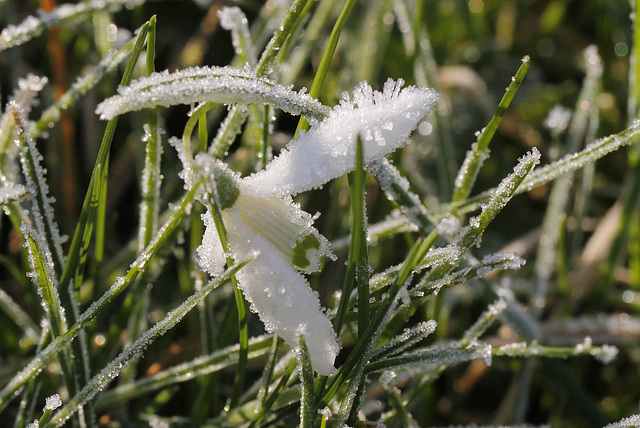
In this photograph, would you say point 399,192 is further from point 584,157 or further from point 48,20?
point 48,20

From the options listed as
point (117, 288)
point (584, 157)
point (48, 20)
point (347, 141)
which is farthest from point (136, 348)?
point (48, 20)

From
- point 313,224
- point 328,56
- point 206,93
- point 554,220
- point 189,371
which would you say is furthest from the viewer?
point 313,224

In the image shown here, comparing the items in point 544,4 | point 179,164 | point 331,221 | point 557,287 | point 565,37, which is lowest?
point 557,287

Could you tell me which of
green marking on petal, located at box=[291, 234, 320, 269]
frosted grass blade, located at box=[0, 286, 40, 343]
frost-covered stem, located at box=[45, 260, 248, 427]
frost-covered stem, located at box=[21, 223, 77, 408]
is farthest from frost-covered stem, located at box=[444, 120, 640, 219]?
frosted grass blade, located at box=[0, 286, 40, 343]

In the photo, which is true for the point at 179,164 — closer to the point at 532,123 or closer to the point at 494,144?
the point at 494,144

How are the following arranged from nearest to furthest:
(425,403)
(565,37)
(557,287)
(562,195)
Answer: (425,403) < (562,195) < (557,287) < (565,37)

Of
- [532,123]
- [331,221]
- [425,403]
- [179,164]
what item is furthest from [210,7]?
[425,403]

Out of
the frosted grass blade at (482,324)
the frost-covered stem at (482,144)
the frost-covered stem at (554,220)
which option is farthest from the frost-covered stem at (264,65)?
the frost-covered stem at (554,220)

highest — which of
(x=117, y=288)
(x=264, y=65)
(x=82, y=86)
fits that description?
(x=82, y=86)
